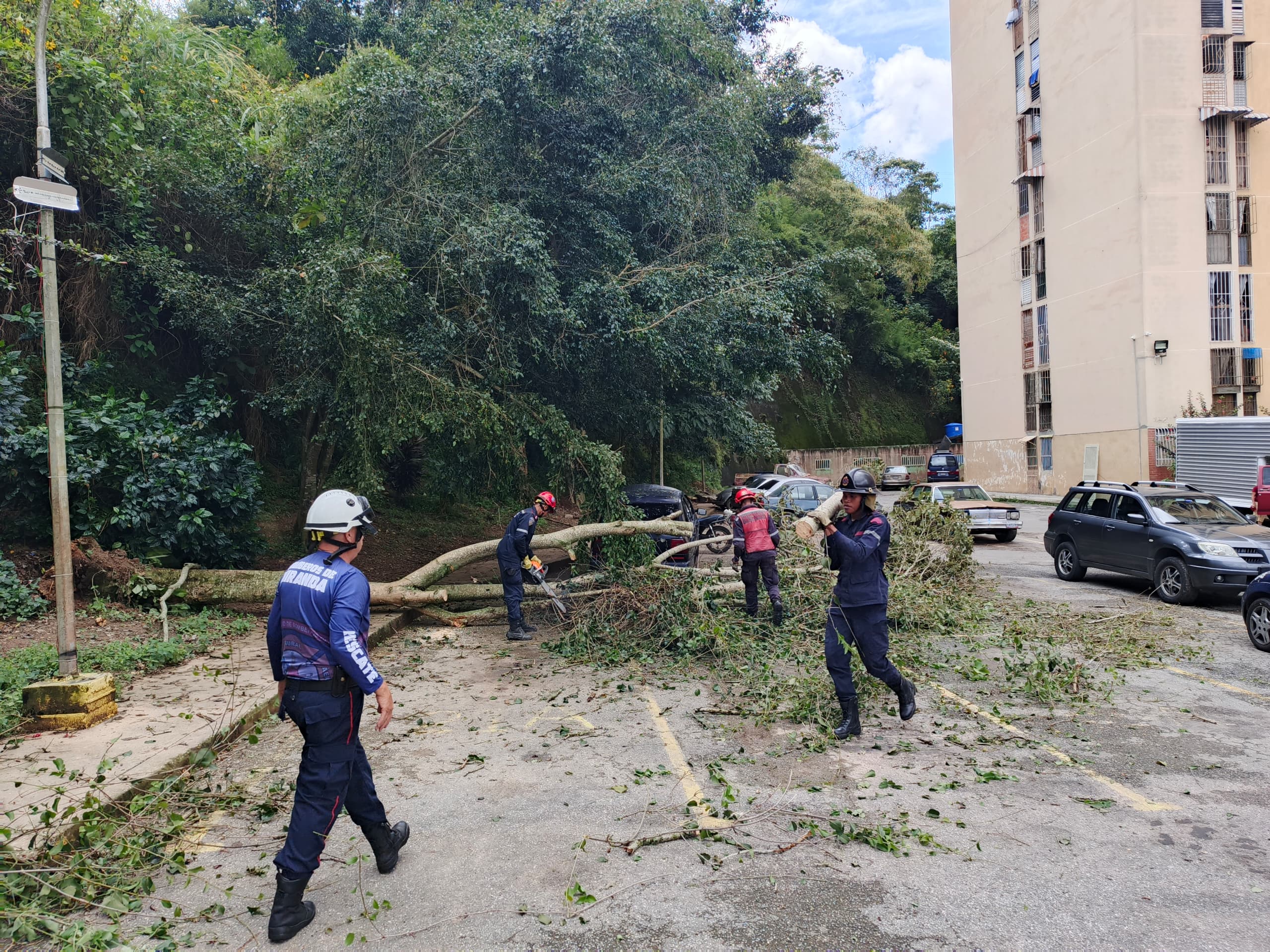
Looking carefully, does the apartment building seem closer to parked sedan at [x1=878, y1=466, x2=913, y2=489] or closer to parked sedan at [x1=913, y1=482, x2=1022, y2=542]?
parked sedan at [x1=878, y1=466, x2=913, y2=489]


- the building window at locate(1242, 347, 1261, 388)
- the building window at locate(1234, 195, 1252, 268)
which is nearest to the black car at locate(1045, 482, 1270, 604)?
the building window at locate(1242, 347, 1261, 388)

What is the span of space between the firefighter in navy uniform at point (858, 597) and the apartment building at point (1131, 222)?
26619 millimetres

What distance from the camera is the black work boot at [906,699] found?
602 centimetres

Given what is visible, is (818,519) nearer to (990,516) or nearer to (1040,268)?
(990,516)

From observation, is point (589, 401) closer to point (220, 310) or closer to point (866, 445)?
point (220, 310)

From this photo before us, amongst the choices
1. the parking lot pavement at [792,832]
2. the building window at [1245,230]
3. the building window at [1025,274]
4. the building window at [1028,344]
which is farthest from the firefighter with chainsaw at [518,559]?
the building window at [1025,274]

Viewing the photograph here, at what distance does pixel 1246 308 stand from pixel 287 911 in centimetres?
3494

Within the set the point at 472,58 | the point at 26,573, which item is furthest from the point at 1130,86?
the point at 26,573

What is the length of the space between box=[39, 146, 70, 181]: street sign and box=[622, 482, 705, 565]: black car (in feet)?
27.4

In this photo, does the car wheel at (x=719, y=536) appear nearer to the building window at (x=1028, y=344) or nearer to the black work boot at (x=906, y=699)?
the black work boot at (x=906, y=699)

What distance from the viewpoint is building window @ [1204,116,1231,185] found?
28.1 m

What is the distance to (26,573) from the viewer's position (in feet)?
32.2

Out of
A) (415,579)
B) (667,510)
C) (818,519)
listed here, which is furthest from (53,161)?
(667,510)

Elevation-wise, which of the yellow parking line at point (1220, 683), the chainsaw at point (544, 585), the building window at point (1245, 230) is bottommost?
the yellow parking line at point (1220, 683)
